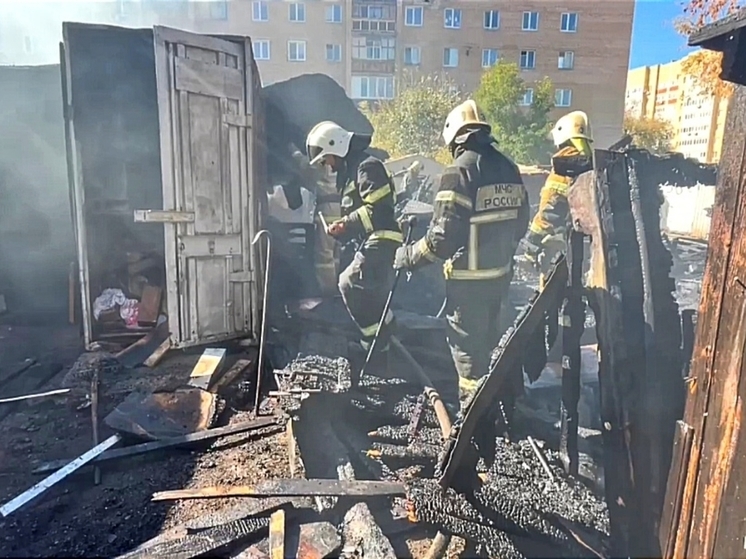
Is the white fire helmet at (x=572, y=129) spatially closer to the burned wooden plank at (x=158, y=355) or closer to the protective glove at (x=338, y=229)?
the protective glove at (x=338, y=229)

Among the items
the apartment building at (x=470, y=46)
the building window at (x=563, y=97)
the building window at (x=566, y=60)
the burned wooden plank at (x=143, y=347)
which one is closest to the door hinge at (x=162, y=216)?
the burned wooden plank at (x=143, y=347)

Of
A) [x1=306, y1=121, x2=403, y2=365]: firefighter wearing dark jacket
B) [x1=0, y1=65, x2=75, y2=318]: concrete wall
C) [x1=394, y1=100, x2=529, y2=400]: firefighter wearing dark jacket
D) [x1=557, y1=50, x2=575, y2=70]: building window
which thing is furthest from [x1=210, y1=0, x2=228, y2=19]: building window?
[x1=557, y1=50, x2=575, y2=70]: building window

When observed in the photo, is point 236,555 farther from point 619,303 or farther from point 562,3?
point 562,3

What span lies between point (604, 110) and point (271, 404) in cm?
3215

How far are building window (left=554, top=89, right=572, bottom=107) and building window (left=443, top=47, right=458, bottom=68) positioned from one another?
6.20m

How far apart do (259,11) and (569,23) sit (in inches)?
729

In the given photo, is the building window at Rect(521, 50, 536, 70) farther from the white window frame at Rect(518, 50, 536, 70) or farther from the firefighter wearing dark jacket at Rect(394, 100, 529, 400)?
the firefighter wearing dark jacket at Rect(394, 100, 529, 400)

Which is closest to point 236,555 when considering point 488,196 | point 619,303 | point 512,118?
point 619,303

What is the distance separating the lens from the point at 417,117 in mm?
29188

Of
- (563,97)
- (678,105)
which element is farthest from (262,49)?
(563,97)

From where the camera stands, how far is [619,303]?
76.1 inches

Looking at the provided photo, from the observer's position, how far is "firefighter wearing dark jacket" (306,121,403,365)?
14.1 feet

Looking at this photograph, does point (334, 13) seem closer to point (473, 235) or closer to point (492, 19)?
point (492, 19)

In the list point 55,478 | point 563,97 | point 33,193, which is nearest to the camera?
point 55,478
